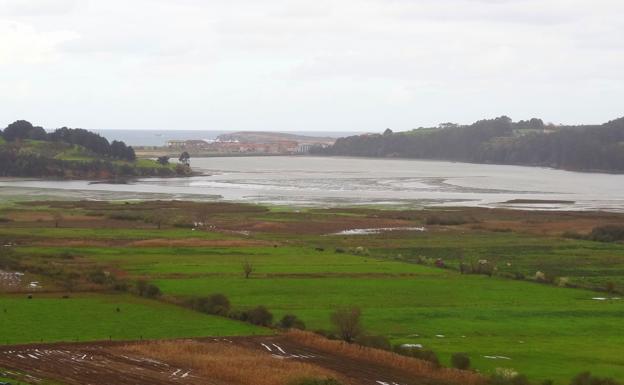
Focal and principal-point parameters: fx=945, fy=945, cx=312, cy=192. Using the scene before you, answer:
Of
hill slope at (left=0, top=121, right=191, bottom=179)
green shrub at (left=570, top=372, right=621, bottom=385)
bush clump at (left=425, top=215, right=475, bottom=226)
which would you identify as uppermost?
hill slope at (left=0, top=121, right=191, bottom=179)

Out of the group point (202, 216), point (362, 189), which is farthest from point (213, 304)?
point (362, 189)

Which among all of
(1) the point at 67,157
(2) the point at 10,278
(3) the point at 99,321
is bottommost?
(3) the point at 99,321

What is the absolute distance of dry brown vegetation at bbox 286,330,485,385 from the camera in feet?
98.1

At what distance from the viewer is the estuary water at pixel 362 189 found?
10475cm

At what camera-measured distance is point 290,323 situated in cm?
3719

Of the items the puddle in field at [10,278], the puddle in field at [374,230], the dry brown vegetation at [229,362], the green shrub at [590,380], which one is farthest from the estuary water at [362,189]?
the green shrub at [590,380]

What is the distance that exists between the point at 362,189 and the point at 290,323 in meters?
89.1

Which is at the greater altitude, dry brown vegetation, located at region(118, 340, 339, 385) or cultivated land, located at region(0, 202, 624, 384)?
cultivated land, located at region(0, 202, 624, 384)

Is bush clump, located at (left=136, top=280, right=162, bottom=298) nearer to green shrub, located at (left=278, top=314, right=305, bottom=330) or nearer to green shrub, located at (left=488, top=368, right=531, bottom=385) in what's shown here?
green shrub, located at (left=278, top=314, right=305, bottom=330)

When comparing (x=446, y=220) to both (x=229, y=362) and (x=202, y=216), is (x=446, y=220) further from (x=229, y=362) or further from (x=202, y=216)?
(x=229, y=362)

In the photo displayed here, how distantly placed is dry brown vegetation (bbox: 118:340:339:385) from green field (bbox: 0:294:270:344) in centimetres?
196

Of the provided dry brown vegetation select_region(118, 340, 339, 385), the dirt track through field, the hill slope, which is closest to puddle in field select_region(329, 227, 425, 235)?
the dirt track through field

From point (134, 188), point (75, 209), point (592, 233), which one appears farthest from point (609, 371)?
point (134, 188)

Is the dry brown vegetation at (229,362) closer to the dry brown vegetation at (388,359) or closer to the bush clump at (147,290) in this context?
the dry brown vegetation at (388,359)
